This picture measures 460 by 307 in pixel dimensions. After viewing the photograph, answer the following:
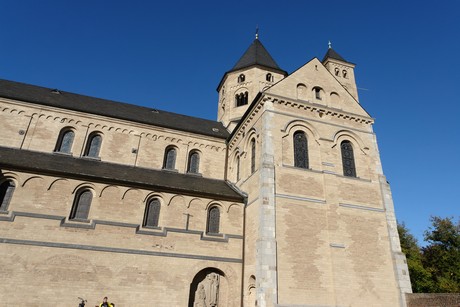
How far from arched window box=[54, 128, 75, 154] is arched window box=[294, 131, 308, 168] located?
541 inches

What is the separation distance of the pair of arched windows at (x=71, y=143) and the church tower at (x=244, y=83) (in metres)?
10.4

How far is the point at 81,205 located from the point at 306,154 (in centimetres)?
1201

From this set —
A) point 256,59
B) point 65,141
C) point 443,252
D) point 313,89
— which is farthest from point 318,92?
point 443,252

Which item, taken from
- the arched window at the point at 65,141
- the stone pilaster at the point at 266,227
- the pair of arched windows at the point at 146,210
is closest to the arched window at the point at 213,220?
the pair of arched windows at the point at 146,210

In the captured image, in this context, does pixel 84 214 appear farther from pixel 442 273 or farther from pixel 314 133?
pixel 442 273

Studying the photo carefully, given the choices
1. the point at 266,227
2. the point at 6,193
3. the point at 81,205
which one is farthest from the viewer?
the point at 81,205

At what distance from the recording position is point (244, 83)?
2788 centimetres

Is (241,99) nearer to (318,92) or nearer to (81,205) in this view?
(318,92)

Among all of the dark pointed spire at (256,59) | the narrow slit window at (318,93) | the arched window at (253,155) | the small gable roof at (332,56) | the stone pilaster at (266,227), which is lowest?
the stone pilaster at (266,227)

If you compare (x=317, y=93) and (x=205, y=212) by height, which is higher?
(x=317, y=93)

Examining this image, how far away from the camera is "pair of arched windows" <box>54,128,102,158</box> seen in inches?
754

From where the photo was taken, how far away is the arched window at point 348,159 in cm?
1728

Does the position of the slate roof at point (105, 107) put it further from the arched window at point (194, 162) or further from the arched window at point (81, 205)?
the arched window at point (81, 205)

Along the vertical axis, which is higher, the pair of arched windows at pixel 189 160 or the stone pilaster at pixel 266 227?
the pair of arched windows at pixel 189 160
